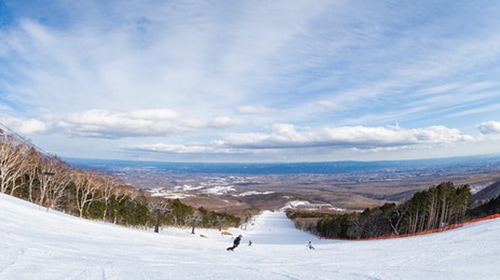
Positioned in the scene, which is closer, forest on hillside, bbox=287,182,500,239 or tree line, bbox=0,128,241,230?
tree line, bbox=0,128,241,230

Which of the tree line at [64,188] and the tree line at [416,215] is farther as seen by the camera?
the tree line at [416,215]

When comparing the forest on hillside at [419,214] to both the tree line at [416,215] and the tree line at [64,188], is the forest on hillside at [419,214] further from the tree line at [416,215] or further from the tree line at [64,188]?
the tree line at [64,188]

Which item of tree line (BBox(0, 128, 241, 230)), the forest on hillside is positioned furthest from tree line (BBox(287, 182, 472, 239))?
tree line (BBox(0, 128, 241, 230))

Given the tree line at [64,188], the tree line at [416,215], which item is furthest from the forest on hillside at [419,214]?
the tree line at [64,188]

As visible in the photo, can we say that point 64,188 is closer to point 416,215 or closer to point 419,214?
point 416,215

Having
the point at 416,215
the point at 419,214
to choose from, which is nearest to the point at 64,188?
the point at 416,215

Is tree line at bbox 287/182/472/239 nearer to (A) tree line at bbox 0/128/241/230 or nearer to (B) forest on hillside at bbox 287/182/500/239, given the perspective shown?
(B) forest on hillside at bbox 287/182/500/239
